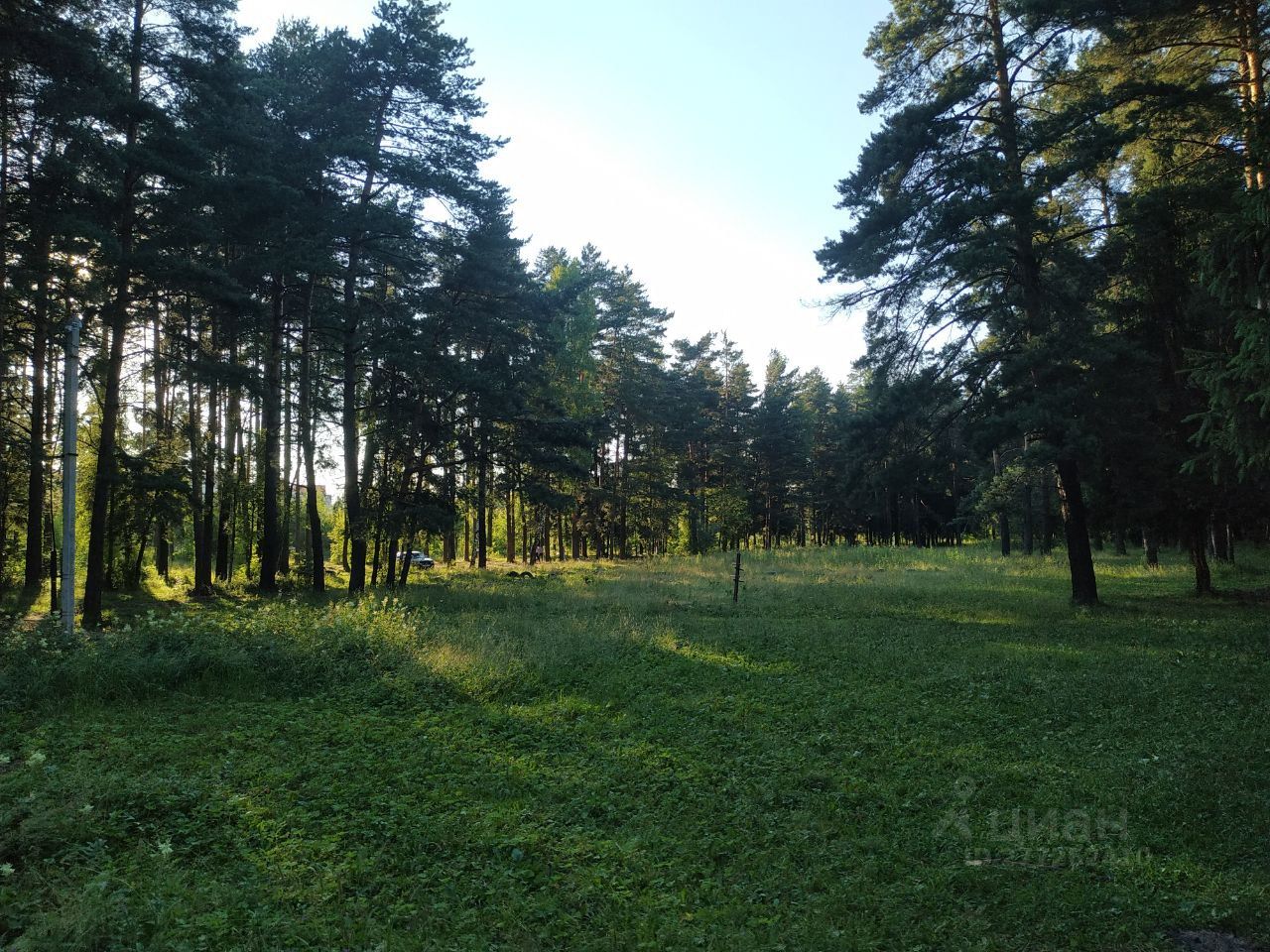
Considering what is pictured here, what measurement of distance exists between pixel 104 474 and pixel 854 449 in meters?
16.3

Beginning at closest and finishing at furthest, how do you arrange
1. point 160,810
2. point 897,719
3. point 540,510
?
point 160,810, point 897,719, point 540,510

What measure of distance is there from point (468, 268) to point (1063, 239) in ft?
53.1

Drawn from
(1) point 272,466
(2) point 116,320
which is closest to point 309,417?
(1) point 272,466

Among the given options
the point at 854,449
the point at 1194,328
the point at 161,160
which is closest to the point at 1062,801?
the point at 854,449

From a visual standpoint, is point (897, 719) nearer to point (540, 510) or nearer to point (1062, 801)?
point (1062, 801)

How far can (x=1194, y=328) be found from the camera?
53.5 ft

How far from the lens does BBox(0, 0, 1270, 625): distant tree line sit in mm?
13438

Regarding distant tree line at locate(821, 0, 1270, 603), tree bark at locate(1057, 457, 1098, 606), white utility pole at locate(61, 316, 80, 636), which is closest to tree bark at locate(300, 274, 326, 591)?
white utility pole at locate(61, 316, 80, 636)

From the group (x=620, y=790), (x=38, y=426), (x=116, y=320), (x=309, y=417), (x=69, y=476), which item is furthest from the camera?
(x=309, y=417)

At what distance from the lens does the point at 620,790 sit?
6.34 m

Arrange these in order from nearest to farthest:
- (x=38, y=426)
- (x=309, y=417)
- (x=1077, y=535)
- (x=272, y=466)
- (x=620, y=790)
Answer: (x=620, y=790)
(x=1077, y=535)
(x=38, y=426)
(x=272, y=466)
(x=309, y=417)

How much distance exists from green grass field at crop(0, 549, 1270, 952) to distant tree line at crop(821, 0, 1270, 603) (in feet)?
16.6

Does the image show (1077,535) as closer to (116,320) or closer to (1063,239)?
(1063,239)

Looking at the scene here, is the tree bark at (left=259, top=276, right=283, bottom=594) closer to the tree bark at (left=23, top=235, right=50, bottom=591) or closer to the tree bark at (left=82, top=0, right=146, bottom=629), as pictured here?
the tree bark at (left=23, top=235, right=50, bottom=591)
